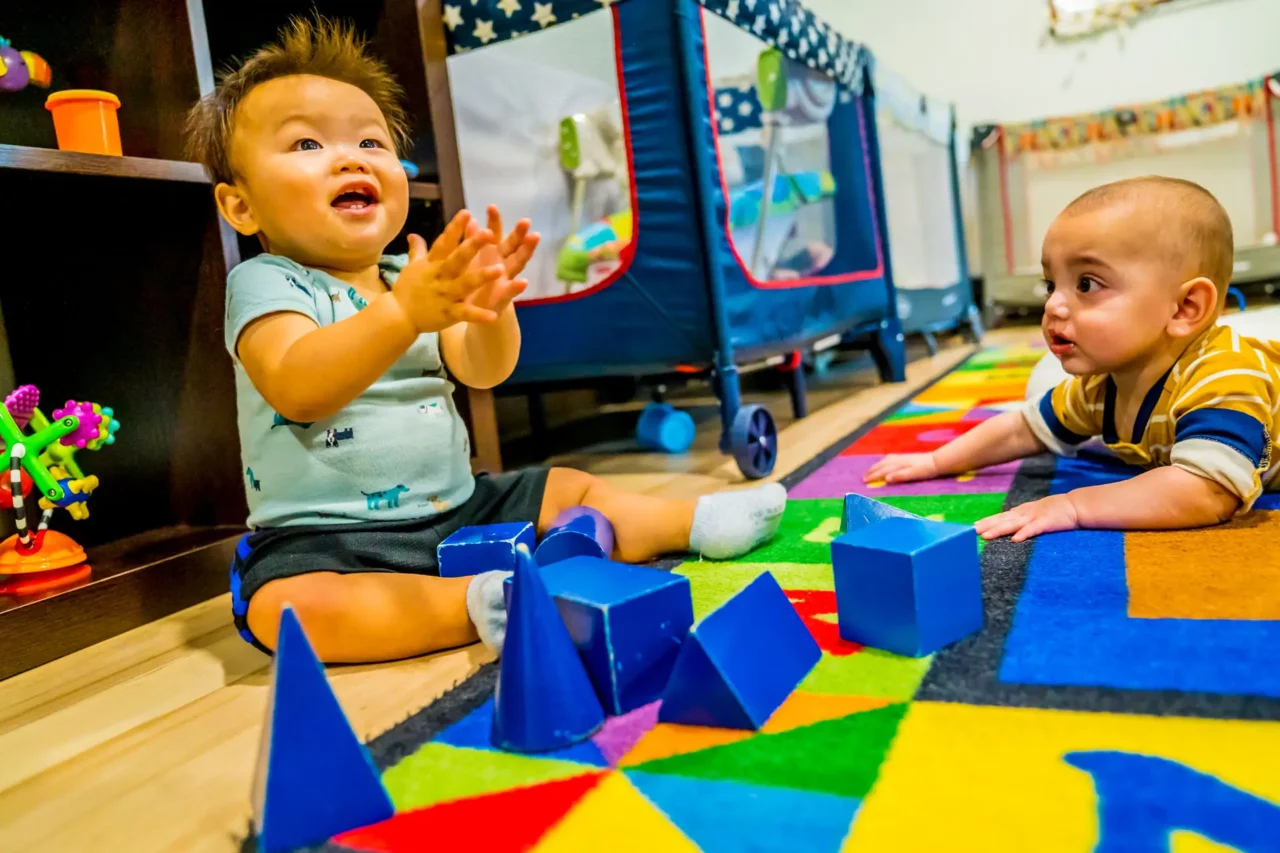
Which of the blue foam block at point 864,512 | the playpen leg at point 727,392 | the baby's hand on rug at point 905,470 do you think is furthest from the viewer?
the playpen leg at point 727,392

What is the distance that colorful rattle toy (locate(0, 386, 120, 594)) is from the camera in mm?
822

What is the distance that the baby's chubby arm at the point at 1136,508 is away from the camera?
2.43 feet

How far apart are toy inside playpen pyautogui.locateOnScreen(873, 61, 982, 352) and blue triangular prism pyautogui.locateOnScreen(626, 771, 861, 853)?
190cm

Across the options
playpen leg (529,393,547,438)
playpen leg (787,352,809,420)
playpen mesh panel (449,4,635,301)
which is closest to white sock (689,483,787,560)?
playpen mesh panel (449,4,635,301)

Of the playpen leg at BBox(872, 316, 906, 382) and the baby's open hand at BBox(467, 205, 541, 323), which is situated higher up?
the baby's open hand at BBox(467, 205, 541, 323)

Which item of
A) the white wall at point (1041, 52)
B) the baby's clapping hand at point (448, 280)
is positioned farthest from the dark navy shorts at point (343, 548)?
the white wall at point (1041, 52)

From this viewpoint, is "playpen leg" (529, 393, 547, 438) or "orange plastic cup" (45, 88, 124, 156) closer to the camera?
"orange plastic cup" (45, 88, 124, 156)

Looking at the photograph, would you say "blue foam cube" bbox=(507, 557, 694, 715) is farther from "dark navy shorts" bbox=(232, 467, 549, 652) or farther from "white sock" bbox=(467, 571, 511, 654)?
"dark navy shorts" bbox=(232, 467, 549, 652)

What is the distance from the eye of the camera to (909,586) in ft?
1.75

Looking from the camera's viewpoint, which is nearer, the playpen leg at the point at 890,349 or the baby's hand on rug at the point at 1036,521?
the baby's hand on rug at the point at 1036,521

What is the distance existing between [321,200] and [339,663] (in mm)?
359

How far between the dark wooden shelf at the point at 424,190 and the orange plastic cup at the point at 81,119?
322 mm

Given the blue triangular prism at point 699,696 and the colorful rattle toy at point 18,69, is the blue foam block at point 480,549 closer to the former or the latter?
the blue triangular prism at point 699,696

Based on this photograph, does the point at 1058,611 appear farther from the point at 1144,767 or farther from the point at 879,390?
the point at 879,390
